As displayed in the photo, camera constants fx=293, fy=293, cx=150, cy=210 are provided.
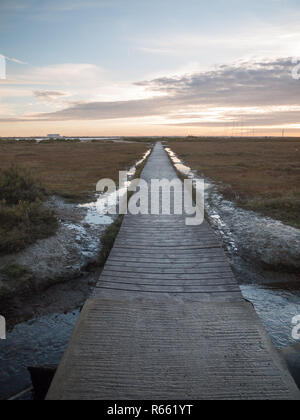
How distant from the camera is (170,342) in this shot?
4215mm

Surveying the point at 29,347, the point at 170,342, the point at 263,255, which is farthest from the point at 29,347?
the point at 263,255

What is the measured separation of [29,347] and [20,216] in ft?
15.7

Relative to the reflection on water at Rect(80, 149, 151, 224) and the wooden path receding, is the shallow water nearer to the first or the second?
the wooden path receding

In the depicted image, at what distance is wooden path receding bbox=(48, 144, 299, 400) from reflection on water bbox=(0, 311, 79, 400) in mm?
1076

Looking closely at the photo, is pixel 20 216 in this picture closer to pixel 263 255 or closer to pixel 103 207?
pixel 103 207

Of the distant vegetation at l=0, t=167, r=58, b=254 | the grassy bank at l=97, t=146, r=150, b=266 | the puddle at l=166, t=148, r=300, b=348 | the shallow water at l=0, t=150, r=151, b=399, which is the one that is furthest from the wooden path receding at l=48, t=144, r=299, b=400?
the distant vegetation at l=0, t=167, r=58, b=254

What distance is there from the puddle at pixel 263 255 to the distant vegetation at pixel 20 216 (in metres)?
5.94

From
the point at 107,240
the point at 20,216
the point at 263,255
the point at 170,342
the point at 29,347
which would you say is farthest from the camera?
the point at 107,240

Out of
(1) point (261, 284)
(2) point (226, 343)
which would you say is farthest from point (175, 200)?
(2) point (226, 343)

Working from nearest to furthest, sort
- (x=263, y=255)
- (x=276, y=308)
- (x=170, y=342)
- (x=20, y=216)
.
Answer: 1. (x=170, y=342)
2. (x=276, y=308)
3. (x=263, y=255)
4. (x=20, y=216)

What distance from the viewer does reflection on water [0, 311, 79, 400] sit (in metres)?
4.59

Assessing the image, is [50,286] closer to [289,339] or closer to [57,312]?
[57,312]

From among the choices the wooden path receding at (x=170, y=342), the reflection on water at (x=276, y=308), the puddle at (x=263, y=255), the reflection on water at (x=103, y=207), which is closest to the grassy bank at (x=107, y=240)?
the reflection on water at (x=103, y=207)

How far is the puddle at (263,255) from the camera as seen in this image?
20.4 feet
